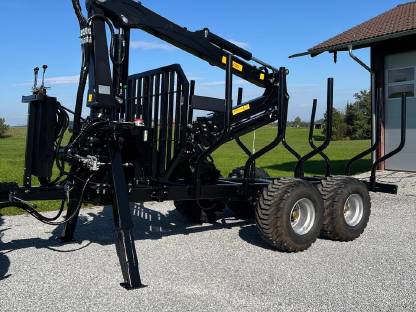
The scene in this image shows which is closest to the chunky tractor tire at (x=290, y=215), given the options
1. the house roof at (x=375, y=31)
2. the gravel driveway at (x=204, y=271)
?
the gravel driveway at (x=204, y=271)

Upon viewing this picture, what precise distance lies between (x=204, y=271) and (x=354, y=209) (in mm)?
2738

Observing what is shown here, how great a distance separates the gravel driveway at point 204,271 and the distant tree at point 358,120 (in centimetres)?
3937

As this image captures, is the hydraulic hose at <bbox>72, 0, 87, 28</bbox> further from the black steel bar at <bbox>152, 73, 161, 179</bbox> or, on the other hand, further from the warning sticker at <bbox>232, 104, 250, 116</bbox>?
the warning sticker at <bbox>232, 104, 250, 116</bbox>

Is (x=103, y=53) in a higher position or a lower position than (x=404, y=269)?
higher

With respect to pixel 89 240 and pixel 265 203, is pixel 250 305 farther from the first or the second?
pixel 89 240

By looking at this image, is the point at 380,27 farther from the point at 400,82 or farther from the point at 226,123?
the point at 226,123

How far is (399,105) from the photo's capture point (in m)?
15.5

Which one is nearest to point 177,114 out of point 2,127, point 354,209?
point 354,209

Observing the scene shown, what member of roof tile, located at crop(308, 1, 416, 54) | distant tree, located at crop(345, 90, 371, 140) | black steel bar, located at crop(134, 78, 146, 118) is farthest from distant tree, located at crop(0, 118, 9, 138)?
black steel bar, located at crop(134, 78, 146, 118)

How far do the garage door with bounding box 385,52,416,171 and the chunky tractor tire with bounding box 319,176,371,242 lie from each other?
873 centimetres

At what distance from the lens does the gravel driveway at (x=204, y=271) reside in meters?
4.38

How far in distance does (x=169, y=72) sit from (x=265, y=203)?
191 cm

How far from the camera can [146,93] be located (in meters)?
6.50

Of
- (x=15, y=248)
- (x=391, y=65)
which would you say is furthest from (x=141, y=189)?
(x=391, y=65)
